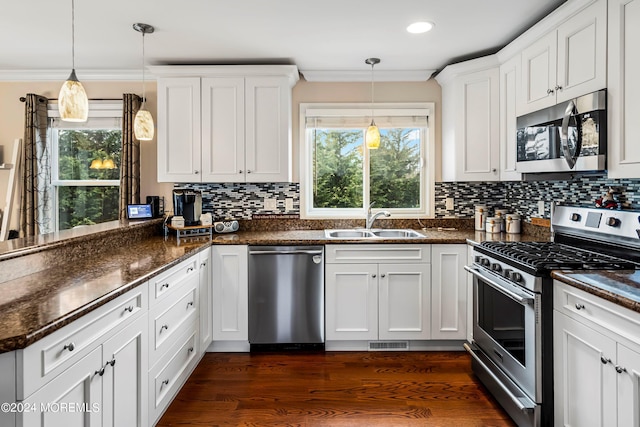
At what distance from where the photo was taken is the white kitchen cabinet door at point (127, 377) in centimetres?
152

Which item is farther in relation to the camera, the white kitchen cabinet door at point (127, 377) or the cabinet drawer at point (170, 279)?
the cabinet drawer at point (170, 279)

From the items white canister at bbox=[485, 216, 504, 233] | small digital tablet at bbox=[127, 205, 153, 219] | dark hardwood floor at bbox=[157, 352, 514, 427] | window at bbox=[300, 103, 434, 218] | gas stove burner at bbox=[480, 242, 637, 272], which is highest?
window at bbox=[300, 103, 434, 218]

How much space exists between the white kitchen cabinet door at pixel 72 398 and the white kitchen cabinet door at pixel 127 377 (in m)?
0.05

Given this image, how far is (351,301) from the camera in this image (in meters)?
3.04

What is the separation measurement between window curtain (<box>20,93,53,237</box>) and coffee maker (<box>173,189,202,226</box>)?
1.44m

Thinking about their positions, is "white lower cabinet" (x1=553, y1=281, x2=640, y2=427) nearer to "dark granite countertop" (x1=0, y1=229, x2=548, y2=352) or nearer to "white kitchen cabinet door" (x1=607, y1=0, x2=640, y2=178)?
"white kitchen cabinet door" (x1=607, y1=0, x2=640, y2=178)

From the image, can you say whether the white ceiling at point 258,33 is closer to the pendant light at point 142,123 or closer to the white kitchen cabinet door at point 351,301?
the pendant light at point 142,123

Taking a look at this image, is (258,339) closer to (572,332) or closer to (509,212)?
(572,332)

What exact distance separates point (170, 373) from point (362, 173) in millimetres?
2385

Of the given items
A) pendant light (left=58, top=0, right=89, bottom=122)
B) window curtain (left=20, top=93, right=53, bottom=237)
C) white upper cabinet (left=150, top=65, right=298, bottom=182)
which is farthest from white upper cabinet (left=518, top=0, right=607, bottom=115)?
window curtain (left=20, top=93, right=53, bottom=237)

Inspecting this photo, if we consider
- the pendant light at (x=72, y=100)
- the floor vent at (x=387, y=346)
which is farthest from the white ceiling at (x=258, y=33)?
the floor vent at (x=387, y=346)

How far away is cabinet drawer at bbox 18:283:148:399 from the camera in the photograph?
1.09 m

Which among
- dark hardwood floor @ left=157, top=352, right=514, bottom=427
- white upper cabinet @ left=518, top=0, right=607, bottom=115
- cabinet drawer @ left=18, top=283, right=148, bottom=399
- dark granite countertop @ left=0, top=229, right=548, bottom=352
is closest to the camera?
cabinet drawer @ left=18, top=283, right=148, bottom=399

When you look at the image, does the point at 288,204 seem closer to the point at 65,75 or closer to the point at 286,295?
the point at 286,295
